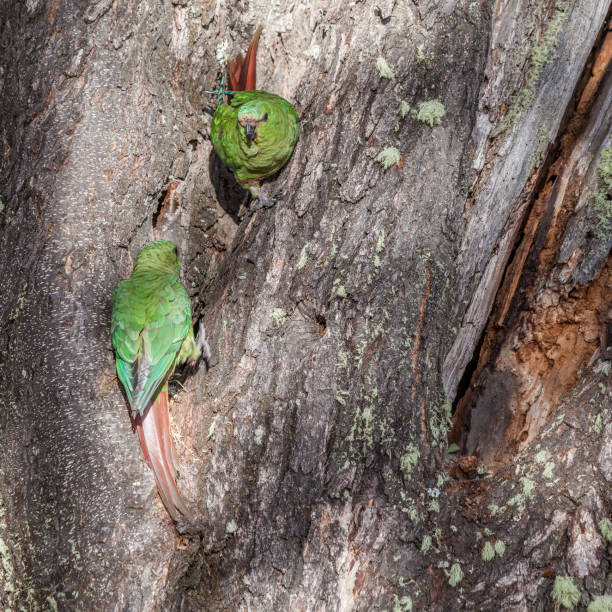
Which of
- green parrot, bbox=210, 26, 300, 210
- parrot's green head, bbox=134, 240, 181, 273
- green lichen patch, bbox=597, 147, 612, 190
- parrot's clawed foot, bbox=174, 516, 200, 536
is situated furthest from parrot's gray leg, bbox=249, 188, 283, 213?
green lichen patch, bbox=597, 147, 612, 190

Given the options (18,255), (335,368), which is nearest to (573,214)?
(335,368)

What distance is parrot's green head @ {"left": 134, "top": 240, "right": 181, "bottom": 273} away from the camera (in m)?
2.45

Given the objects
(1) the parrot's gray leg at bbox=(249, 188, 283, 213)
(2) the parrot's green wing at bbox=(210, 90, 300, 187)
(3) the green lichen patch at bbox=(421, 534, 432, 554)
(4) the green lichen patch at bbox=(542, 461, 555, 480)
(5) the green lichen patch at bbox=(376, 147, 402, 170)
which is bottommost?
(3) the green lichen patch at bbox=(421, 534, 432, 554)

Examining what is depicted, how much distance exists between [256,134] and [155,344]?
3.43ft

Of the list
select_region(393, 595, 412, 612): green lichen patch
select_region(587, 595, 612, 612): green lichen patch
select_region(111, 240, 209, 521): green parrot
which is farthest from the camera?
select_region(111, 240, 209, 521): green parrot

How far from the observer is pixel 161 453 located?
2.19 metres

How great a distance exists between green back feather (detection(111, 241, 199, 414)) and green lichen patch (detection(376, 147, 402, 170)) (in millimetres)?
981

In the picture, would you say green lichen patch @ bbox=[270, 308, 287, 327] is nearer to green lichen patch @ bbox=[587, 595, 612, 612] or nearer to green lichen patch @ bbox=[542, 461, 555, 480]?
green lichen patch @ bbox=[542, 461, 555, 480]

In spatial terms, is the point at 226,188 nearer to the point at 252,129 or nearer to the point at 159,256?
the point at 252,129

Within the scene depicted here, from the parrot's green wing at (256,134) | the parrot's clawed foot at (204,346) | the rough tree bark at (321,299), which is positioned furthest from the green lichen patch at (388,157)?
the parrot's clawed foot at (204,346)

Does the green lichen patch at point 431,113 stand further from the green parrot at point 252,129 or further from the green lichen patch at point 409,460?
the green lichen patch at point 409,460

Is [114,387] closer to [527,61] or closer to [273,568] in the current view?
[273,568]

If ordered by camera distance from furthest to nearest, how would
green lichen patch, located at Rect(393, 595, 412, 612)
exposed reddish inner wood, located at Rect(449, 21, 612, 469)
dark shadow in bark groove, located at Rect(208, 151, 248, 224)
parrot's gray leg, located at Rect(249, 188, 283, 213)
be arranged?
dark shadow in bark groove, located at Rect(208, 151, 248, 224) < exposed reddish inner wood, located at Rect(449, 21, 612, 469) < parrot's gray leg, located at Rect(249, 188, 283, 213) < green lichen patch, located at Rect(393, 595, 412, 612)

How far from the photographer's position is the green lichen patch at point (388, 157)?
2277 mm
